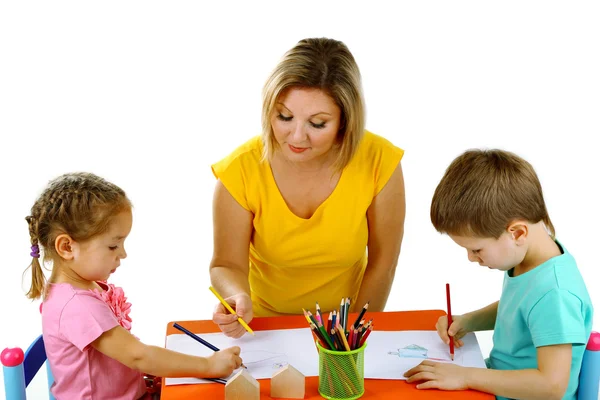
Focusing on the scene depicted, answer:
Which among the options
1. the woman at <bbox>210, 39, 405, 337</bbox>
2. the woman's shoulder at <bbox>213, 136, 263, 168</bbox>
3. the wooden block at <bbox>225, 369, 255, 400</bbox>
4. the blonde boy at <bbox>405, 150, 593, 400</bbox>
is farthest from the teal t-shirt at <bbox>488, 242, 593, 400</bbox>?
the woman's shoulder at <bbox>213, 136, 263, 168</bbox>

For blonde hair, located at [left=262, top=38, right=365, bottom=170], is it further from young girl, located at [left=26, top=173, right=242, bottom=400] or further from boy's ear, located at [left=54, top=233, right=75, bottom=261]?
boy's ear, located at [left=54, top=233, right=75, bottom=261]

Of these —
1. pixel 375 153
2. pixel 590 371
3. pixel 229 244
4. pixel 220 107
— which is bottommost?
pixel 590 371

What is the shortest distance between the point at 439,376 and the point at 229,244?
75 centimetres

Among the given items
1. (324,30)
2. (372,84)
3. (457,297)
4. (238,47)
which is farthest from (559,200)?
(238,47)

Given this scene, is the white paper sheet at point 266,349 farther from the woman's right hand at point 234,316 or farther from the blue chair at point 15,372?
the blue chair at point 15,372

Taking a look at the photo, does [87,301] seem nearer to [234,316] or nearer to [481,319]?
[234,316]

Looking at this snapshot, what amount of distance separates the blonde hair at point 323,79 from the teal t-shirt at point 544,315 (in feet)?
1.84

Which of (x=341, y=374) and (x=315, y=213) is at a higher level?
(x=315, y=213)

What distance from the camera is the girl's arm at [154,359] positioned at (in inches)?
69.8

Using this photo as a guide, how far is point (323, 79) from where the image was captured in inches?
80.8

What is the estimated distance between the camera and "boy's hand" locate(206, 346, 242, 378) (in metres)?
1.80

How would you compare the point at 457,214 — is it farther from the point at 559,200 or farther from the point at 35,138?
the point at 35,138

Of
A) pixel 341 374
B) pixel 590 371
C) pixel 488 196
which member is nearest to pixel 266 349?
pixel 341 374

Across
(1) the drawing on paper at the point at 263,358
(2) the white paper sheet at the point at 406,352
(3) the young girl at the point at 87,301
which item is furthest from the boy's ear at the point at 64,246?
(2) the white paper sheet at the point at 406,352
